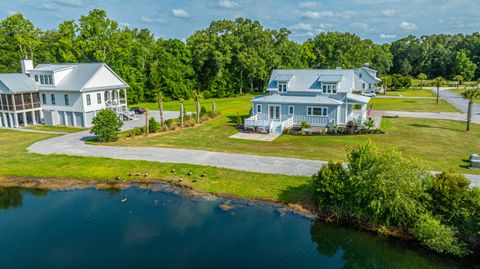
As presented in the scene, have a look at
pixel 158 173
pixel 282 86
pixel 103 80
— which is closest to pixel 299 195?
pixel 158 173

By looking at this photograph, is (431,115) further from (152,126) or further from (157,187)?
(157,187)

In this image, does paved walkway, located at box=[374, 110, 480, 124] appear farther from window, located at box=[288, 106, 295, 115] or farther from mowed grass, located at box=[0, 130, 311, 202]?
mowed grass, located at box=[0, 130, 311, 202]

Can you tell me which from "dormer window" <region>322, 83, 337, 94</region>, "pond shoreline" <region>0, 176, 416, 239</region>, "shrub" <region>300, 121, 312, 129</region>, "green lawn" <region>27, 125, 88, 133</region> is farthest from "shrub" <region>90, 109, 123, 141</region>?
"dormer window" <region>322, 83, 337, 94</region>

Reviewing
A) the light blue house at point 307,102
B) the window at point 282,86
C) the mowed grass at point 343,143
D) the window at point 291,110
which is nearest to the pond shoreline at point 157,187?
the mowed grass at point 343,143

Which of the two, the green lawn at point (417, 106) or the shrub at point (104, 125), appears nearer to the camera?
the shrub at point (104, 125)

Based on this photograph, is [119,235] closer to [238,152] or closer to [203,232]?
[203,232]

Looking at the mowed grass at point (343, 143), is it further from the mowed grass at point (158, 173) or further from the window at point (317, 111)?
the mowed grass at point (158, 173)

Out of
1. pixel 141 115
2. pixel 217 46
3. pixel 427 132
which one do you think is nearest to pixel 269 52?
pixel 217 46
